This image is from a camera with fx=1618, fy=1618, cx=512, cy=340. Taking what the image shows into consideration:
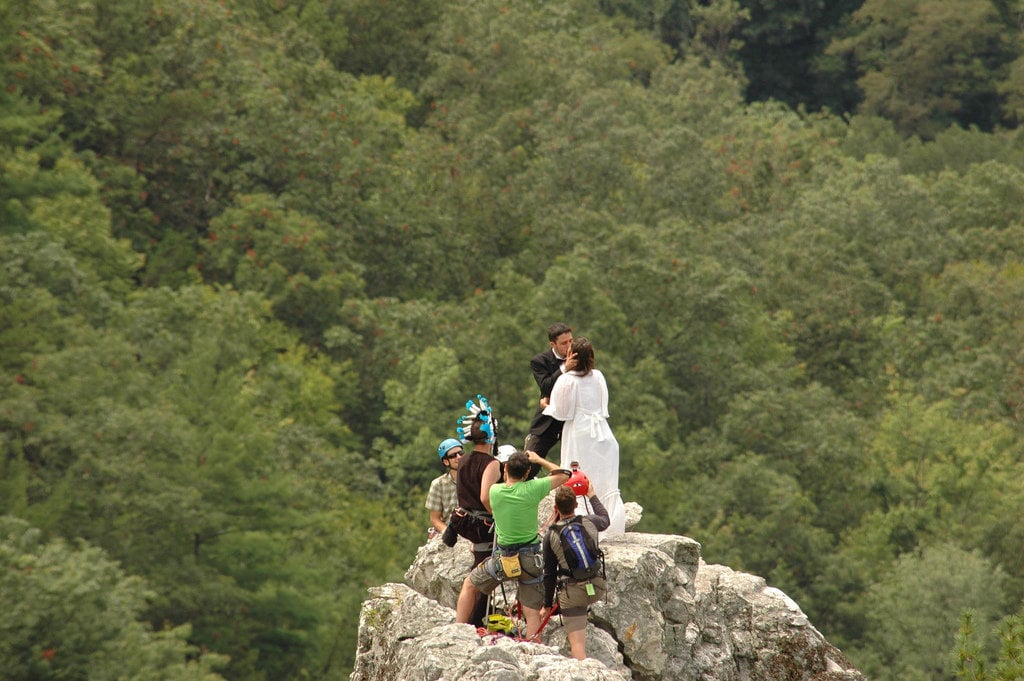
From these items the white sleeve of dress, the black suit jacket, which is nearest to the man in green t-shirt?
the white sleeve of dress

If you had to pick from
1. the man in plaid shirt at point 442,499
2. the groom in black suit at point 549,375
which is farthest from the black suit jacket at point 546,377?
the man in plaid shirt at point 442,499

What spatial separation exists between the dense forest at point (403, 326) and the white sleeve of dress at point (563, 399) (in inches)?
559

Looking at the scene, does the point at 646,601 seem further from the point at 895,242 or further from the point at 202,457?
the point at 895,242

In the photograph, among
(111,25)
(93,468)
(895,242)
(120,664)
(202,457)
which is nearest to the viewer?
(120,664)

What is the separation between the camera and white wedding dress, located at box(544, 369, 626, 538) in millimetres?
13375

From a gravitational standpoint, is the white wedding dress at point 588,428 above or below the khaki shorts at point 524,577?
above

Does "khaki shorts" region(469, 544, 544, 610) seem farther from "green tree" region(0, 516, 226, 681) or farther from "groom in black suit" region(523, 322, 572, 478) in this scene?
"green tree" region(0, 516, 226, 681)

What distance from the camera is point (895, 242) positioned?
5194 cm

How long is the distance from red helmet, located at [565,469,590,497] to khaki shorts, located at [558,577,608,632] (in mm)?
712

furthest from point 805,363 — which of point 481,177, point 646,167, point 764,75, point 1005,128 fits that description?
point 764,75

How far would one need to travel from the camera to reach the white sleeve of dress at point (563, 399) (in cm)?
1334

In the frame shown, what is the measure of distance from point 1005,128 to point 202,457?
175ft

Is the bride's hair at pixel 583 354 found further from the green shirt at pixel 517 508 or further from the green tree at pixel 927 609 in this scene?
the green tree at pixel 927 609

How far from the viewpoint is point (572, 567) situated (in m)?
12.0
